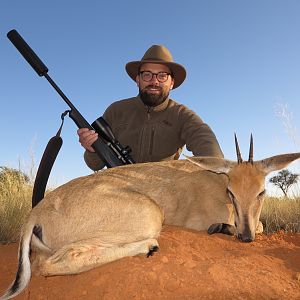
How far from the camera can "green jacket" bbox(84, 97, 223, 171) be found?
23.8ft

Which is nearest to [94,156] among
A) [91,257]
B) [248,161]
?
[248,161]

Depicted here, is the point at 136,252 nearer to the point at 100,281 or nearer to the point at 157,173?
the point at 100,281

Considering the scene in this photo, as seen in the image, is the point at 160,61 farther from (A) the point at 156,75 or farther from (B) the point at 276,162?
(B) the point at 276,162

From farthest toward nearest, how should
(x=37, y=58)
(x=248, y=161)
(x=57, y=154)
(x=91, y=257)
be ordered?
1. (x=37, y=58)
2. (x=57, y=154)
3. (x=248, y=161)
4. (x=91, y=257)

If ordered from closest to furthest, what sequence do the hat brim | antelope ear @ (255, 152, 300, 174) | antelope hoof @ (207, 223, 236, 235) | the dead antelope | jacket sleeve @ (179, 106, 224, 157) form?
the dead antelope → antelope ear @ (255, 152, 300, 174) → antelope hoof @ (207, 223, 236, 235) → jacket sleeve @ (179, 106, 224, 157) → the hat brim

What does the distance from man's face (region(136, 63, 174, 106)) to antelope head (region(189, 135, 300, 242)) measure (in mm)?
3109

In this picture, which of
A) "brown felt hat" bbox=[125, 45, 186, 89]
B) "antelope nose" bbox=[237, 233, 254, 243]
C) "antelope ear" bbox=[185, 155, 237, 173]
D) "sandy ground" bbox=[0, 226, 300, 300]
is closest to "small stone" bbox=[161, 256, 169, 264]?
"sandy ground" bbox=[0, 226, 300, 300]

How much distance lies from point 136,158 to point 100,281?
431 cm

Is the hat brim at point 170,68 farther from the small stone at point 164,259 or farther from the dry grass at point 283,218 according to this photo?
the small stone at point 164,259

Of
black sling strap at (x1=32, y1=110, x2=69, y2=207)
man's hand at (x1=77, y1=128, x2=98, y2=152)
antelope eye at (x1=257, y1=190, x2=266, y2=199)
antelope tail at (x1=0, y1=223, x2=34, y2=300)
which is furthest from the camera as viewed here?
man's hand at (x1=77, y1=128, x2=98, y2=152)

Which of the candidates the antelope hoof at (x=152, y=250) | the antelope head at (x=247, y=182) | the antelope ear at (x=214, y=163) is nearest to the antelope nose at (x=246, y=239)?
the antelope head at (x=247, y=182)

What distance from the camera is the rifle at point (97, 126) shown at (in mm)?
6453

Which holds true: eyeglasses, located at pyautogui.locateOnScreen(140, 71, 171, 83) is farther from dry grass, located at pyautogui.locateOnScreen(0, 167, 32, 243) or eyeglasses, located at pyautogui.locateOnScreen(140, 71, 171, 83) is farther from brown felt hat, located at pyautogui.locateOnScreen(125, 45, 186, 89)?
dry grass, located at pyautogui.locateOnScreen(0, 167, 32, 243)

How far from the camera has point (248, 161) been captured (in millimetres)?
4699
